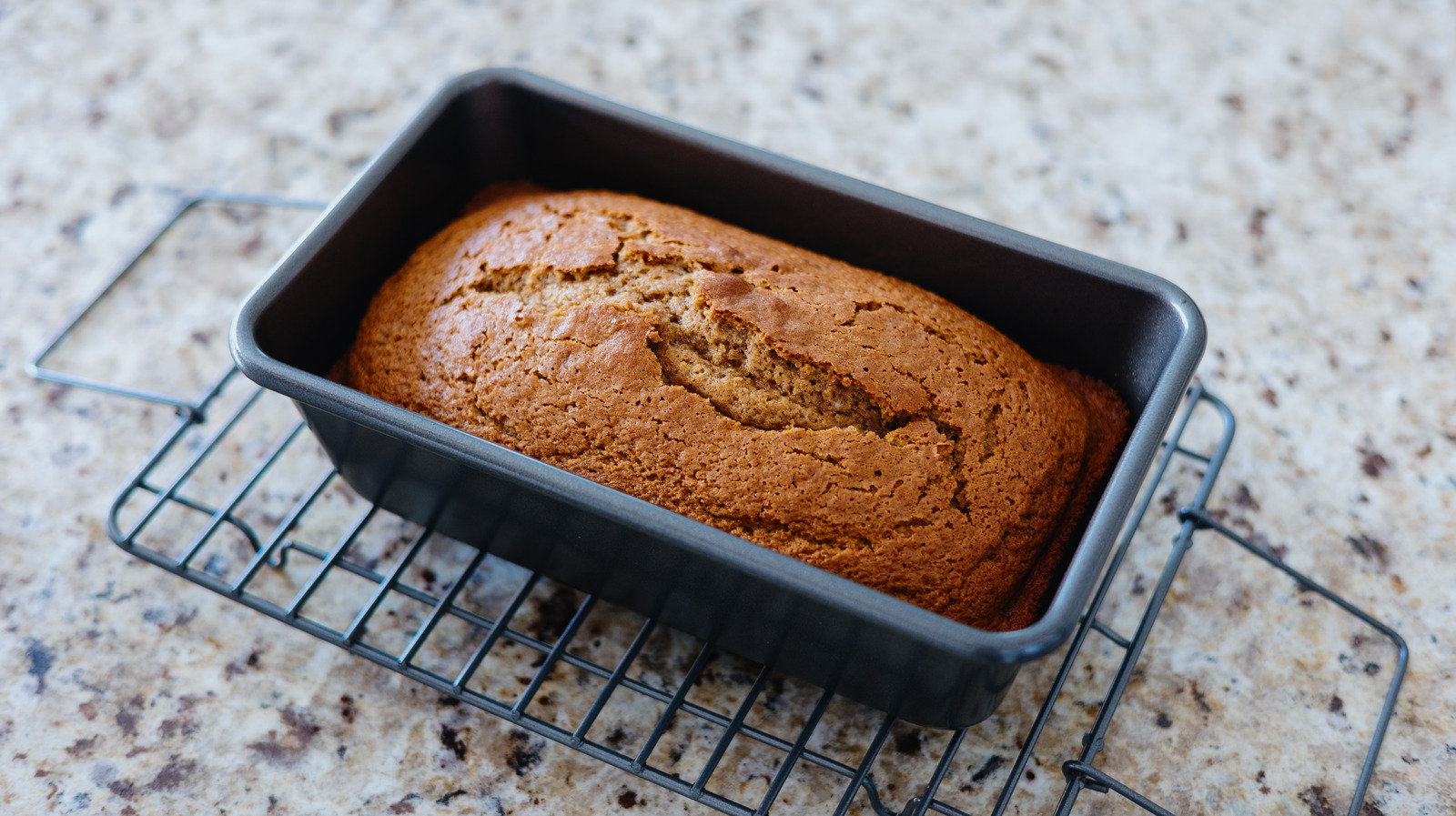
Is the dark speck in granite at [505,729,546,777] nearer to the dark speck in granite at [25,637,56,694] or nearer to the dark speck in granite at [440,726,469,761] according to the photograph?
the dark speck in granite at [440,726,469,761]

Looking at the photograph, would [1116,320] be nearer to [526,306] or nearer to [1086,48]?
[526,306]

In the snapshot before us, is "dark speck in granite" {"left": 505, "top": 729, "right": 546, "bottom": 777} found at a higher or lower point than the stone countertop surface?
lower

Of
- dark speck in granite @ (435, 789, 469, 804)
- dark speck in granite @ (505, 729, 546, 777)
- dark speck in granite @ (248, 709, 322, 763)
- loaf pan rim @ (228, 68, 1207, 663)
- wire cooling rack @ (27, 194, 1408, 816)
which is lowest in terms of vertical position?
dark speck in granite @ (248, 709, 322, 763)

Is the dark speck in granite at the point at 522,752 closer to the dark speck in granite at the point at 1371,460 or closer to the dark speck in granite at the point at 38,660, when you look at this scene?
the dark speck in granite at the point at 38,660

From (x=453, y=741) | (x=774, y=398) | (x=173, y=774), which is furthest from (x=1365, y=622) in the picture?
(x=173, y=774)

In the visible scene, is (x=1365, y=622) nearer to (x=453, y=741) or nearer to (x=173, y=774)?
(x=453, y=741)

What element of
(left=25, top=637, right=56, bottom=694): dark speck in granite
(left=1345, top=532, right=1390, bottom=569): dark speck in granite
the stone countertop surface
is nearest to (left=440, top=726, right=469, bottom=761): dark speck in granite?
the stone countertop surface
